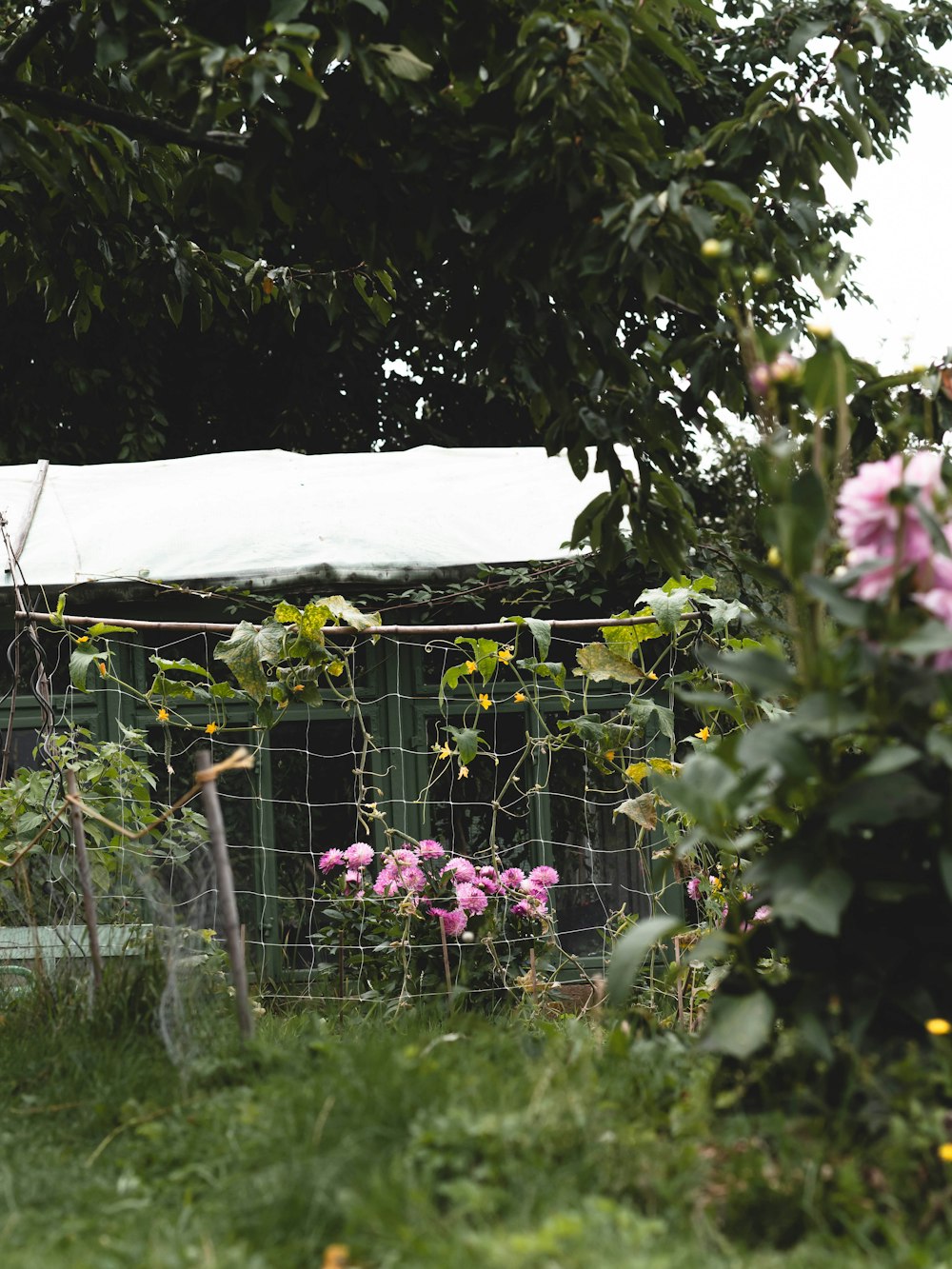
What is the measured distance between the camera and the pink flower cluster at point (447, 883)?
467 cm

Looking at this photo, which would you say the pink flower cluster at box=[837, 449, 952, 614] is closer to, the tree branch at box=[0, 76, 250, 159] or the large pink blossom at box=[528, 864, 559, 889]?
the tree branch at box=[0, 76, 250, 159]

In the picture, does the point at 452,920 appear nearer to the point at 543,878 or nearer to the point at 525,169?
the point at 543,878

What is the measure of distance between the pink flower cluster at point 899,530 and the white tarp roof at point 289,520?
13.6 ft

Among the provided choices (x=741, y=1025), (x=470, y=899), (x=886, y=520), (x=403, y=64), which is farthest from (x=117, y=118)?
(x=741, y=1025)

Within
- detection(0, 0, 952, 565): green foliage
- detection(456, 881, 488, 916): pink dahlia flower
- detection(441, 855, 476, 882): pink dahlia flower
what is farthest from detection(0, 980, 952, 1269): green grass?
detection(441, 855, 476, 882): pink dahlia flower

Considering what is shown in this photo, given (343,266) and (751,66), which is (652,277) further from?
(751,66)

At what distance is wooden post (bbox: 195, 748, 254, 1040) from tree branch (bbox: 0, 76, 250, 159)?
1603 mm

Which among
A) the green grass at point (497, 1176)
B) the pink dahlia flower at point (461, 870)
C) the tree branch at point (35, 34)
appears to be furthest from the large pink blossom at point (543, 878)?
the tree branch at point (35, 34)

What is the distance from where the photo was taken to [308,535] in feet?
20.8

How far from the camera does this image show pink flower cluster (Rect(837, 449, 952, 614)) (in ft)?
6.63

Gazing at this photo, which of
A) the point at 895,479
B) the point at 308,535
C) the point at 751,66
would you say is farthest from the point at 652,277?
the point at 751,66

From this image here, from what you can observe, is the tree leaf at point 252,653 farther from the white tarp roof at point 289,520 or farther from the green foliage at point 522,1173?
the green foliage at point 522,1173

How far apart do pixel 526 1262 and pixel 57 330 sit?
1007cm

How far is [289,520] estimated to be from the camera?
254 inches
